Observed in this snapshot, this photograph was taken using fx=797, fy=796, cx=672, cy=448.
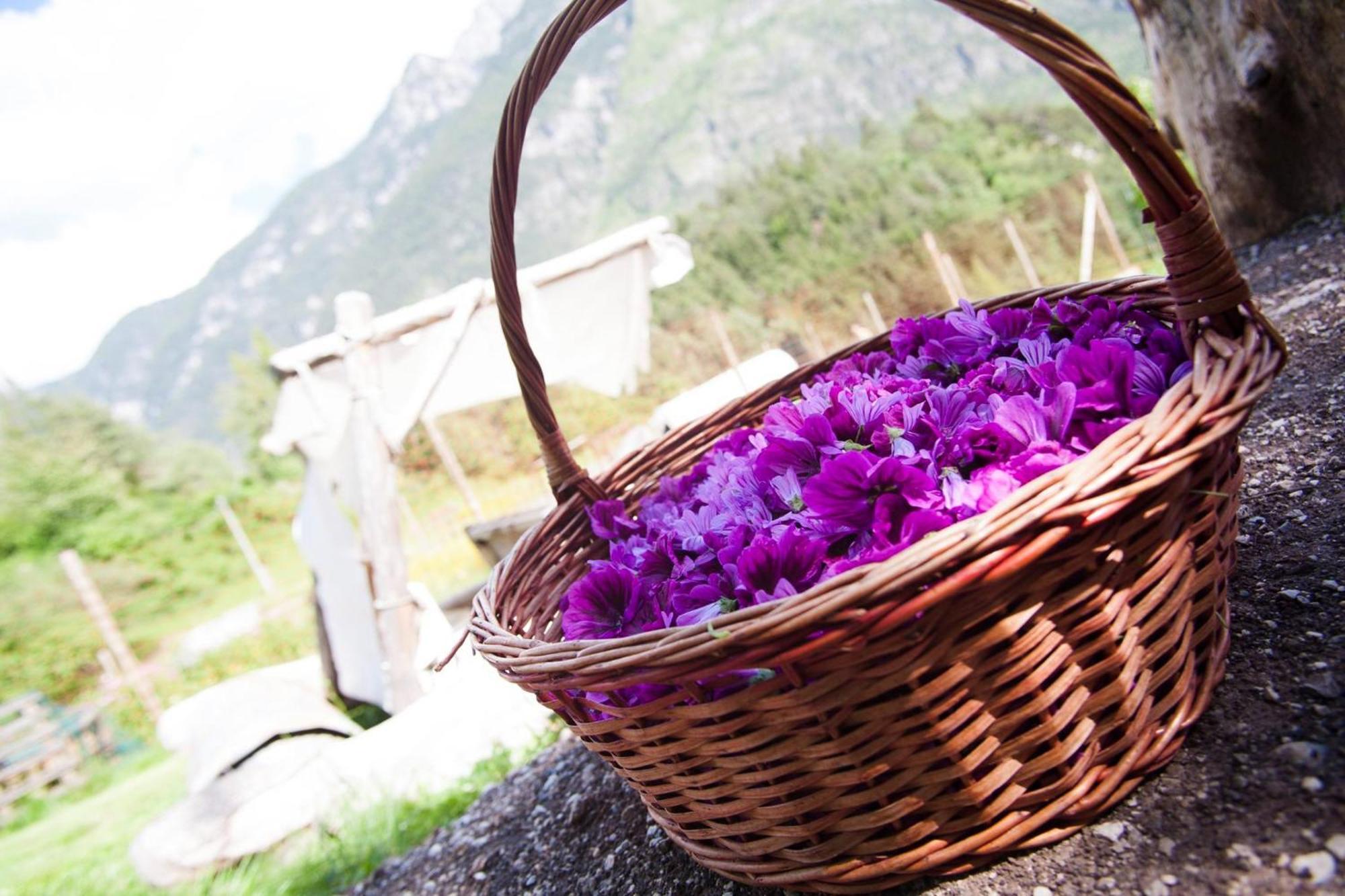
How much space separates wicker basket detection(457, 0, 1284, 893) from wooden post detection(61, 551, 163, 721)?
31.1 feet

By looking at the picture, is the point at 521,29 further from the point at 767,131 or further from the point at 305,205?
the point at 767,131

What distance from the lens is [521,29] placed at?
Answer: 92000 millimetres

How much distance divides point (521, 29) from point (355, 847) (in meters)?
104

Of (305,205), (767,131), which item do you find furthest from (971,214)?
(305,205)

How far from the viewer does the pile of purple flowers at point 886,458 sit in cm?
80

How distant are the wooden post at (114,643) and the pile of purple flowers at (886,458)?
9303mm

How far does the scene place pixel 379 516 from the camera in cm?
385

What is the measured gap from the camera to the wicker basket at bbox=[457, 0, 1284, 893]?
2.05 ft

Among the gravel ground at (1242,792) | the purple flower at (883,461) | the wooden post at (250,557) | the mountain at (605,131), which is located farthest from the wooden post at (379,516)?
the mountain at (605,131)

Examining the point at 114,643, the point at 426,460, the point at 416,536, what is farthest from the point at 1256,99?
the point at 426,460

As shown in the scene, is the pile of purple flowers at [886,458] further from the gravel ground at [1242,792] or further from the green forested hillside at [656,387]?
the green forested hillside at [656,387]

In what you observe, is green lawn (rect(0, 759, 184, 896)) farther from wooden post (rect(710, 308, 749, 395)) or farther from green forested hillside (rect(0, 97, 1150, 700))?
green forested hillside (rect(0, 97, 1150, 700))

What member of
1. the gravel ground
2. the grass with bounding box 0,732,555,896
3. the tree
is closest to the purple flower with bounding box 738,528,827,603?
the gravel ground

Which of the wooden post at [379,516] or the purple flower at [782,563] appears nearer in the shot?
the purple flower at [782,563]
